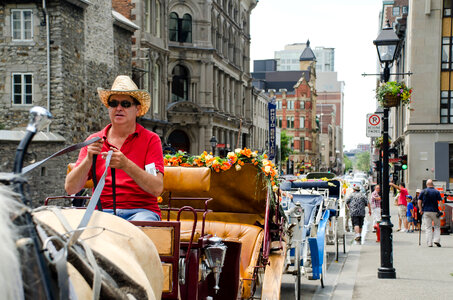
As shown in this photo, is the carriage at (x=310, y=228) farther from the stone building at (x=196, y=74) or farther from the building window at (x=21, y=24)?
the stone building at (x=196, y=74)

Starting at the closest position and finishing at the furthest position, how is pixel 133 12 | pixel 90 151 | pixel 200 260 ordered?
pixel 90 151, pixel 200 260, pixel 133 12

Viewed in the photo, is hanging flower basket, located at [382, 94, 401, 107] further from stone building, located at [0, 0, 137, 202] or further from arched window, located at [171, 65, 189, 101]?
arched window, located at [171, 65, 189, 101]

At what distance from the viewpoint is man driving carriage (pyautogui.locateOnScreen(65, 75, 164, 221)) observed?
4.58m

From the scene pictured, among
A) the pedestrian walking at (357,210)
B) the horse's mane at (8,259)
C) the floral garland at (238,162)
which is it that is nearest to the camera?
the horse's mane at (8,259)

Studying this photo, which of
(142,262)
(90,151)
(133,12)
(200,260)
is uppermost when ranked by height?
(133,12)

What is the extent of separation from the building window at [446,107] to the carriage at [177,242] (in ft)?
123

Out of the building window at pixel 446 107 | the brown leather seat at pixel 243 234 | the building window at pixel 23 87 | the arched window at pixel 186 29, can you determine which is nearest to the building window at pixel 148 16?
the arched window at pixel 186 29

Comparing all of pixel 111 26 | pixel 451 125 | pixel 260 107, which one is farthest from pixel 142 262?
pixel 260 107

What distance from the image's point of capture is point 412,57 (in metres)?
43.4

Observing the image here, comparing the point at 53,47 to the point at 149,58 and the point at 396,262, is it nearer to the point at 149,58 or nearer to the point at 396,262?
the point at 149,58

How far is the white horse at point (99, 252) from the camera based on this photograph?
85.6 inches

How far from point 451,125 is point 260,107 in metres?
39.5

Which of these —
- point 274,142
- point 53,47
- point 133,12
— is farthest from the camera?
point 274,142

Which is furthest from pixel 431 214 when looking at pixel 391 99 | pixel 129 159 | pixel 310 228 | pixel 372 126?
pixel 129 159
